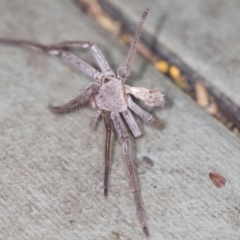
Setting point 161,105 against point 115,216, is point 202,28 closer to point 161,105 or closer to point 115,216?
point 161,105

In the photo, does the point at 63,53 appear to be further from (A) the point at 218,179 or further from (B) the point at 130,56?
(A) the point at 218,179

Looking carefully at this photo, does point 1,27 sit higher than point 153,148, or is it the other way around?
point 153,148

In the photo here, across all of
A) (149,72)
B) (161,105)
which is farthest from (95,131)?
(149,72)

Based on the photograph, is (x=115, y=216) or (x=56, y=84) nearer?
(x=115, y=216)

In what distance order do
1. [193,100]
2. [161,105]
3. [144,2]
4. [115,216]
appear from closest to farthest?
1. [115,216]
2. [161,105]
3. [193,100]
4. [144,2]

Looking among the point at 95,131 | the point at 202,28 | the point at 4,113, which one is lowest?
the point at 4,113

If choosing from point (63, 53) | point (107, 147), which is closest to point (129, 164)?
point (107, 147)

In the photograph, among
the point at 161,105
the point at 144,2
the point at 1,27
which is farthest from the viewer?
the point at 144,2

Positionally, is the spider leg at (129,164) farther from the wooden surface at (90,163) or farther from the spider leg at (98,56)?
the spider leg at (98,56)
